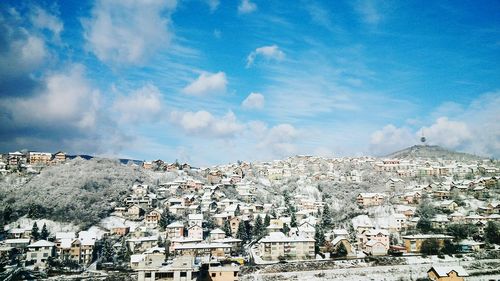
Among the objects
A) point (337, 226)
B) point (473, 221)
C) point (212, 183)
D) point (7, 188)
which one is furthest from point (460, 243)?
point (7, 188)

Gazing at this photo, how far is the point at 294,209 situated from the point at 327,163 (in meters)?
43.6

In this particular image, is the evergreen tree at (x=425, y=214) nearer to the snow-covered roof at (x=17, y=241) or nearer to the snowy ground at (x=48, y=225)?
the snowy ground at (x=48, y=225)

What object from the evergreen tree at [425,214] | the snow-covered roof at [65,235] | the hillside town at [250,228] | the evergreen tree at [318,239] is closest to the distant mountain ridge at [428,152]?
the hillside town at [250,228]

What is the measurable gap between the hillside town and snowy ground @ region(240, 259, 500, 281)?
2.71 ft

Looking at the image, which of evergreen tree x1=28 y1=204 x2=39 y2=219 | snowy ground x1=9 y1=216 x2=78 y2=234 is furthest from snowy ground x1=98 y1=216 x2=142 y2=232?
evergreen tree x1=28 y1=204 x2=39 y2=219

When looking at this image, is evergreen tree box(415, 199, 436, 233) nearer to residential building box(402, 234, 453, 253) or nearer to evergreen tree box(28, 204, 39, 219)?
residential building box(402, 234, 453, 253)

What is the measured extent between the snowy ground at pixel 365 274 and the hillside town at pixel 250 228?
0.83 metres

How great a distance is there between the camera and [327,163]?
11519cm

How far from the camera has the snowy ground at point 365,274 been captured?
1631 inches

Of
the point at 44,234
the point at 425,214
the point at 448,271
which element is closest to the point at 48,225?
the point at 44,234

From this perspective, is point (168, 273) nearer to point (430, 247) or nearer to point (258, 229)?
point (258, 229)

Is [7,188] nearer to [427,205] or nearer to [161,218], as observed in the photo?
[161,218]

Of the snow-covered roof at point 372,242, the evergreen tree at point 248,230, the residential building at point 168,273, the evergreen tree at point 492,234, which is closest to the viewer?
the residential building at point 168,273

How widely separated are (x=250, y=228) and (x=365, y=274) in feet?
76.6
